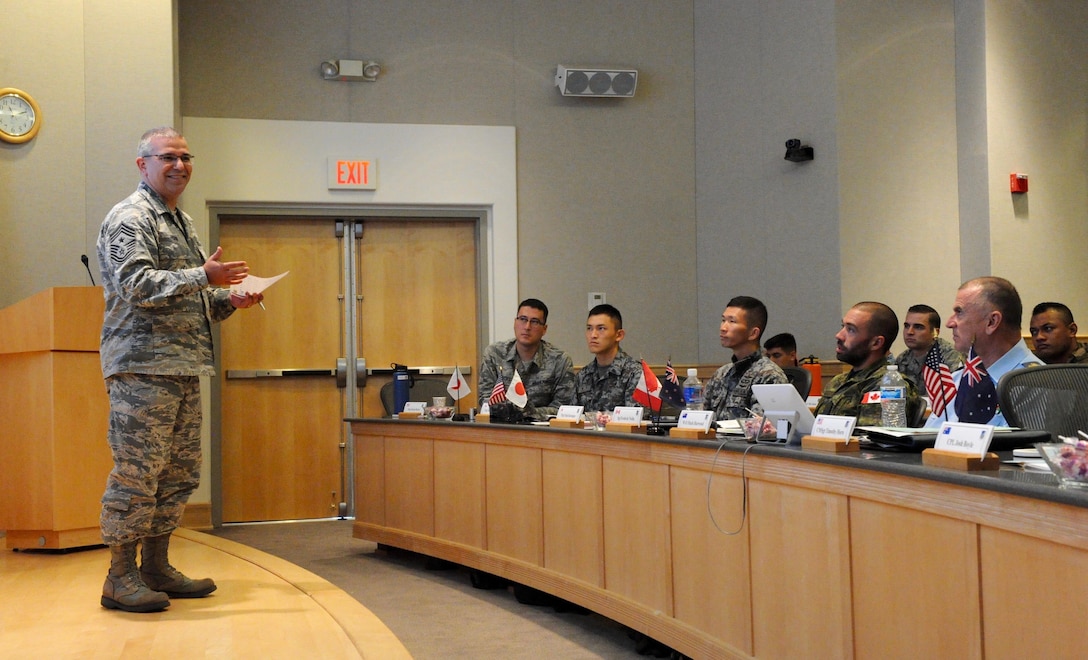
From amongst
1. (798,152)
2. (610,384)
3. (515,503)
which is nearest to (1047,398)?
(515,503)

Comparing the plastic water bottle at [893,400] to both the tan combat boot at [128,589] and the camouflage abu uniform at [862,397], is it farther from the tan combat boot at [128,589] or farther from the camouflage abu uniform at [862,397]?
the tan combat boot at [128,589]

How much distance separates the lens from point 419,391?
6.48 m

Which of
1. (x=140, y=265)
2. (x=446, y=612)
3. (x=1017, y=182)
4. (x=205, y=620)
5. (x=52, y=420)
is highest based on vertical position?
(x=1017, y=182)

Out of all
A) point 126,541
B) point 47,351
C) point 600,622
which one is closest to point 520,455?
point 600,622

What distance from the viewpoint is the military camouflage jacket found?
291cm

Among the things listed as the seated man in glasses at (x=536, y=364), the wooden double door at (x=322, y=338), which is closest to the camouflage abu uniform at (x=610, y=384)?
the seated man in glasses at (x=536, y=364)

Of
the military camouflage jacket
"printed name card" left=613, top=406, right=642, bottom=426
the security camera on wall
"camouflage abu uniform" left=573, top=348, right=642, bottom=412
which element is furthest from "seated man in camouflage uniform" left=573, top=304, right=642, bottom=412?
the military camouflage jacket

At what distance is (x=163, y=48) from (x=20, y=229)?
4.34ft

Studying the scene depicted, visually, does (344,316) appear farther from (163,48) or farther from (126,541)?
(126,541)

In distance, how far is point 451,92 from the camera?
6.91 m

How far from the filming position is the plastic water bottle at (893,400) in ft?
9.43

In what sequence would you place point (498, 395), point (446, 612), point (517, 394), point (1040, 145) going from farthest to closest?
1. point (1040, 145)
2. point (498, 395)
3. point (517, 394)
4. point (446, 612)

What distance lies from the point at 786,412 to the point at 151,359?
1.86 m

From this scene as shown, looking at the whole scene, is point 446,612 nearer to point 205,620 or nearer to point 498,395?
point 498,395
